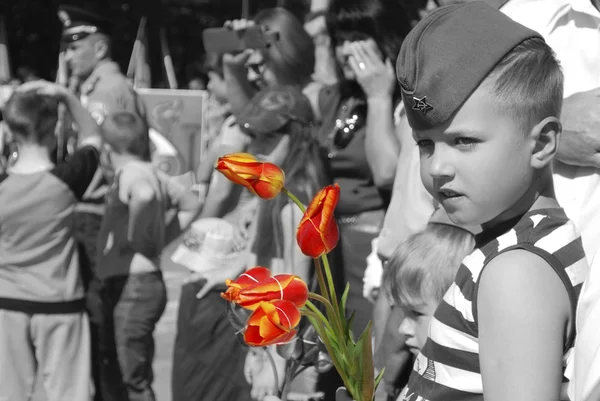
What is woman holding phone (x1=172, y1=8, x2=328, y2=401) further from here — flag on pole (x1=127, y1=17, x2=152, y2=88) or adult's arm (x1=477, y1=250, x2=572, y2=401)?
flag on pole (x1=127, y1=17, x2=152, y2=88)

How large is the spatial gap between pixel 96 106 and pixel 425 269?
447cm

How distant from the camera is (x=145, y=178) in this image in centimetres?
473

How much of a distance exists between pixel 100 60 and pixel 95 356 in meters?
2.54

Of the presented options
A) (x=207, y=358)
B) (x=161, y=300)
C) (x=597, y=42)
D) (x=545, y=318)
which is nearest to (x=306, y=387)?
(x=207, y=358)

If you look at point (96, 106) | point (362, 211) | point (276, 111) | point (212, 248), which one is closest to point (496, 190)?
point (362, 211)

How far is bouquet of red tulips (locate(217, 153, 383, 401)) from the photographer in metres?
1.46

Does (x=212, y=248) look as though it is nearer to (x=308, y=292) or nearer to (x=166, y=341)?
(x=308, y=292)

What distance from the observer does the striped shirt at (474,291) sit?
146 cm

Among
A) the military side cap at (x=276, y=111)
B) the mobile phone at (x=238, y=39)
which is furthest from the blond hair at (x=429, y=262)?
the mobile phone at (x=238, y=39)

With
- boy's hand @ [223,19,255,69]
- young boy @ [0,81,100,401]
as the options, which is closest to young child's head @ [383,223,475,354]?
young boy @ [0,81,100,401]

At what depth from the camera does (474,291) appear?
58.1 inches

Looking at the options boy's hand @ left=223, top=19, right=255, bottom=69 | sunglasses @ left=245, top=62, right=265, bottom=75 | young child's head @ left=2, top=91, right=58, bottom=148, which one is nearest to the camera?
young child's head @ left=2, top=91, right=58, bottom=148

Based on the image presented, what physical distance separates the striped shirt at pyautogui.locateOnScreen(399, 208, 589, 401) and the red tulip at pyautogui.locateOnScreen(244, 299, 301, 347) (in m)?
0.26

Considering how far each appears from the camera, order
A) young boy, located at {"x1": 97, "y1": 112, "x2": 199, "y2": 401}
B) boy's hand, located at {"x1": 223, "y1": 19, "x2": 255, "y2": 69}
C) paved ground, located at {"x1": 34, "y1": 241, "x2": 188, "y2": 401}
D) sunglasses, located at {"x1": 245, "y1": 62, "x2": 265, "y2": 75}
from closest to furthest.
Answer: young boy, located at {"x1": 97, "y1": 112, "x2": 199, "y2": 401}
sunglasses, located at {"x1": 245, "y1": 62, "x2": 265, "y2": 75}
boy's hand, located at {"x1": 223, "y1": 19, "x2": 255, "y2": 69}
paved ground, located at {"x1": 34, "y1": 241, "x2": 188, "y2": 401}
